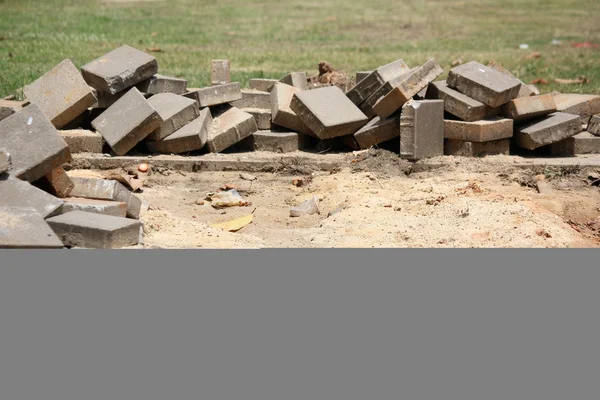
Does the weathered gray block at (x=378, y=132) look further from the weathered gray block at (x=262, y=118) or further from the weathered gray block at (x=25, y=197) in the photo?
the weathered gray block at (x=25, y=197)

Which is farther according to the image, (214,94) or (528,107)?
(214,94)

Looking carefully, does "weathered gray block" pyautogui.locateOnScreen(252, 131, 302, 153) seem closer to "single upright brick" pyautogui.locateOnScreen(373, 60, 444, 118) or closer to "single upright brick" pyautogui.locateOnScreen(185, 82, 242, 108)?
"single upright brick" pyautogui.locateOnScreen(185, 82, 242, 108)

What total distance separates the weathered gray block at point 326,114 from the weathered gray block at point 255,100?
802 mm

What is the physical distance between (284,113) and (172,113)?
1.23 meters

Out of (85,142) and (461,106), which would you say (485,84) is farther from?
(85,142)

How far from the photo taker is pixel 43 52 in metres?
15.8

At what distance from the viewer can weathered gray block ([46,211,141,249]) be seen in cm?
675

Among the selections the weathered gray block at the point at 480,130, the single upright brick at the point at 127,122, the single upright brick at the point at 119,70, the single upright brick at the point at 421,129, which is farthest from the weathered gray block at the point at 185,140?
the weathered gray block at the point at 480,130

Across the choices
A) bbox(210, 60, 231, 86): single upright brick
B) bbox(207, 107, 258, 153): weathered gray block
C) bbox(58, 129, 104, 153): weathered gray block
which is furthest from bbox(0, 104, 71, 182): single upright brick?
bbox(210, 60, 231, 86): single upright brick

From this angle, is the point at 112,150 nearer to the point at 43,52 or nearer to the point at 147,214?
the point at 147,214

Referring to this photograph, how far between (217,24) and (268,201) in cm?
1228

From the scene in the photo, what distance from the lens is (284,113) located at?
10.4 m

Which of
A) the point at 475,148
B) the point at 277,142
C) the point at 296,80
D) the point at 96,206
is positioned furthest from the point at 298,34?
the point at 96,206

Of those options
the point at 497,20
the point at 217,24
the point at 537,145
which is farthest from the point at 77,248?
the point at 497,20
